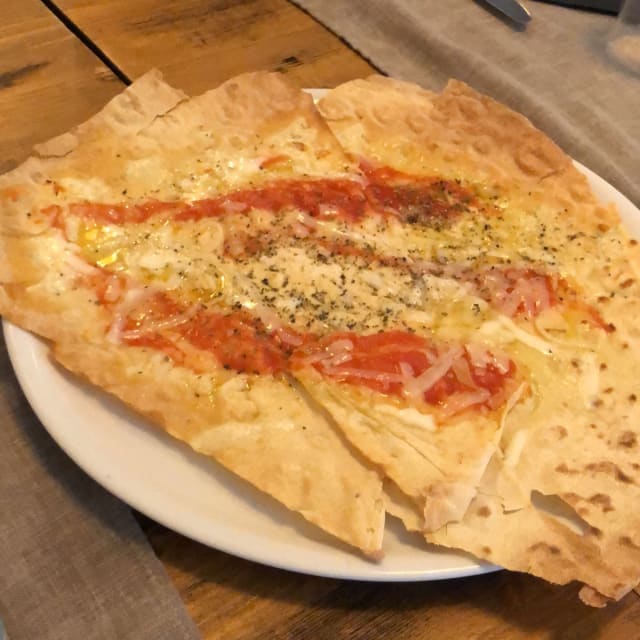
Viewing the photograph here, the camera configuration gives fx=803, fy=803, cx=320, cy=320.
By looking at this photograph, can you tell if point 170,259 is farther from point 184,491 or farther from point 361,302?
point 184,491

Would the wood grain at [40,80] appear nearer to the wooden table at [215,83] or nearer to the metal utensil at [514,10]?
the wooden table at [215,83]

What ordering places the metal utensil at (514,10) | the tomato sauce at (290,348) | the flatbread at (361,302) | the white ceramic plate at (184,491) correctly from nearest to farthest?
the white ceramic plate at (184,491)
the flatbread at (361,302)
the tomato sauce at (290,348)
the metal utensil at (514,10)

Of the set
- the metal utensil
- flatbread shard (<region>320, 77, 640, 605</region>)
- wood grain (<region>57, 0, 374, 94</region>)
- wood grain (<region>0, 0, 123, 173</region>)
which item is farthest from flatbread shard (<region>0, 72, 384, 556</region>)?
A: the metal utensil

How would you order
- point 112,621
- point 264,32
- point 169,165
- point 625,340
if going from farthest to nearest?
point 264,32 < point 169,165 < point 625,340 < point 112,621

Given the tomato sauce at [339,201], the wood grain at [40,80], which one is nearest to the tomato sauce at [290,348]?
the tomato sauce at [339,201]

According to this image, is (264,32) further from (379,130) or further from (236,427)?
(236,427)

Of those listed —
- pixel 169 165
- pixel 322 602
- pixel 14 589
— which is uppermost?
pixel 169 165

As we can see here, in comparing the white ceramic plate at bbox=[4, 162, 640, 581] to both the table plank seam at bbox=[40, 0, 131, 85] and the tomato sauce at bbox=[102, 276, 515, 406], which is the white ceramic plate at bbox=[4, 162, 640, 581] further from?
the table plank seam at bbox=[40, 0, 131, 85]

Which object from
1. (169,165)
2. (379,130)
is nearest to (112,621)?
(169,165)
